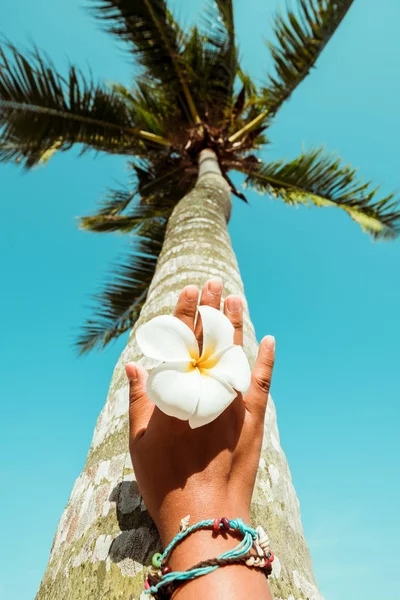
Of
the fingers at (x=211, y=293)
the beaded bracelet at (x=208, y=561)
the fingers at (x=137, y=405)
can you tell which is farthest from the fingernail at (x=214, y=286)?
the beaded bracelet at (x=208, y=561)

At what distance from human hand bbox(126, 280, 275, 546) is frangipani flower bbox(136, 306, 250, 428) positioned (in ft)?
0.32

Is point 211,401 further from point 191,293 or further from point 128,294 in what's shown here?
point 128,294

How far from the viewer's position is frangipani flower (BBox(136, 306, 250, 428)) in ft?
3.22

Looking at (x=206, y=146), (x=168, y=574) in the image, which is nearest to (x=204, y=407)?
(x=168, y=574)

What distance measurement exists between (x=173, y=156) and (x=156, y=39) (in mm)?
1340

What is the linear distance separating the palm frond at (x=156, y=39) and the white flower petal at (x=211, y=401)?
16.6ft

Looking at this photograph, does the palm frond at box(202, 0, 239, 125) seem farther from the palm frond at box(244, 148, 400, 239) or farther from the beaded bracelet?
the beaded bracelet

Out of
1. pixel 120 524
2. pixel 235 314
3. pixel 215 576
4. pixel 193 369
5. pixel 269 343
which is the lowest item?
pixel 215 576

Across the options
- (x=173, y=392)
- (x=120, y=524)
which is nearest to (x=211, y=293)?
(x=173, y=392)

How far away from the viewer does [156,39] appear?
5152mm

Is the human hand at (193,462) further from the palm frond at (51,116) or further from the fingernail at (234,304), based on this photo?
the palm frond at (51,116)

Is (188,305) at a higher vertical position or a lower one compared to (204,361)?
higher

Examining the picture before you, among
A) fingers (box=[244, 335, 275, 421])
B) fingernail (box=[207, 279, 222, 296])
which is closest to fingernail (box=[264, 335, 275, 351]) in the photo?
fingers (box=[244, 335, 275, 421])

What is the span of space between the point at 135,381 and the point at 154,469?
26 centimetres
